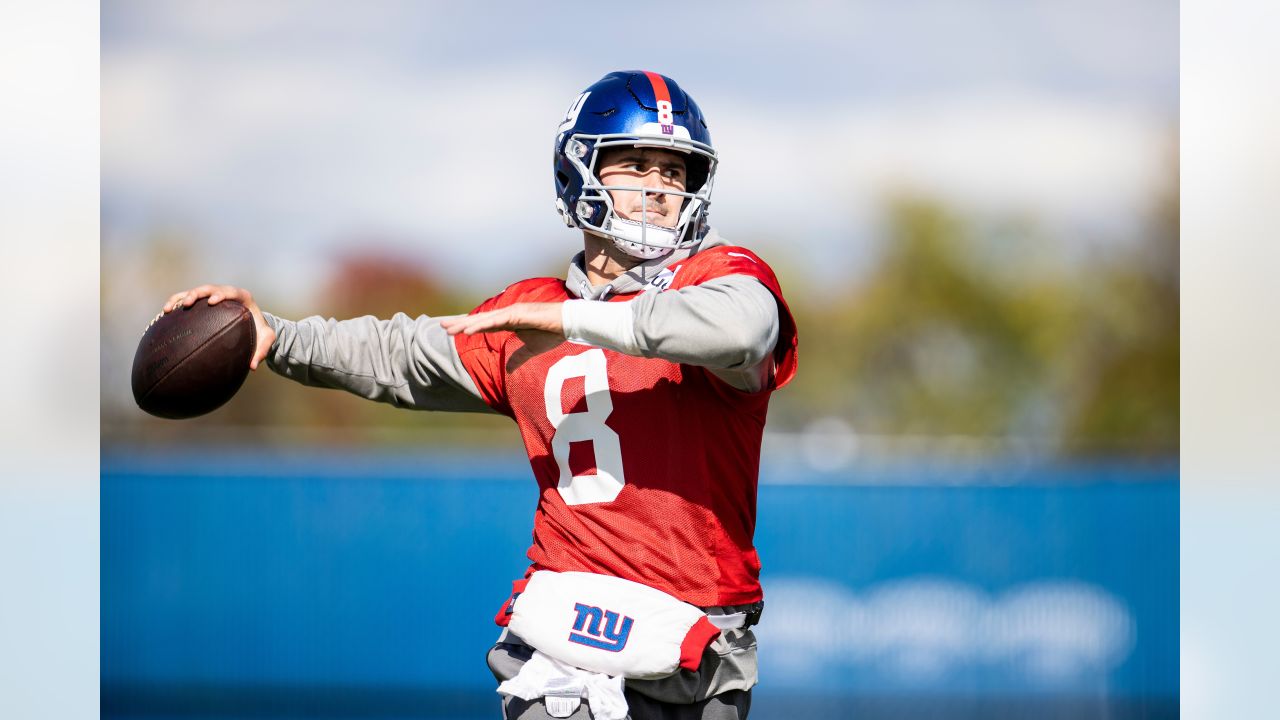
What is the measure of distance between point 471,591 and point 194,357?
318cm

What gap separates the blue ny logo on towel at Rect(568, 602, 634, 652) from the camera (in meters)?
1.94

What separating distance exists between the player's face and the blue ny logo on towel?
2.30ft

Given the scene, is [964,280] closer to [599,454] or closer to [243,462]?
[243,462]

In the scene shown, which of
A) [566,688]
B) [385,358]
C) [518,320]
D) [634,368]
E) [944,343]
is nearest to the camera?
[518,320]

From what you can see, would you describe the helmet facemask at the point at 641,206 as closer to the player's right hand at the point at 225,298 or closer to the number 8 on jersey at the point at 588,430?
the number 8 on jersey at the point at 588,430

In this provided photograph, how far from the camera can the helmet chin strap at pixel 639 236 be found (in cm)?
213

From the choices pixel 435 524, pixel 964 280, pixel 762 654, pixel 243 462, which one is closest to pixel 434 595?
pixel 435 524

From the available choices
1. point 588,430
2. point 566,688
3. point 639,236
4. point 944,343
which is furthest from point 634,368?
point 944,343

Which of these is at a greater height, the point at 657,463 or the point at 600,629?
the point at 657,463

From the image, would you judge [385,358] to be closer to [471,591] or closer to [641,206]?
[641,206]

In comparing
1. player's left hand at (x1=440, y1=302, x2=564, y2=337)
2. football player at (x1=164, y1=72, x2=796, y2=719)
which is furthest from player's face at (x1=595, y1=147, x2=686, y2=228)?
player's left hand at (x1=440, y1=302, x2=564, y2=337)

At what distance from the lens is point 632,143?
7.10 feet

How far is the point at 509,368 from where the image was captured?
86.3 inches

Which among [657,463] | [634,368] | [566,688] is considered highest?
[634,368]
